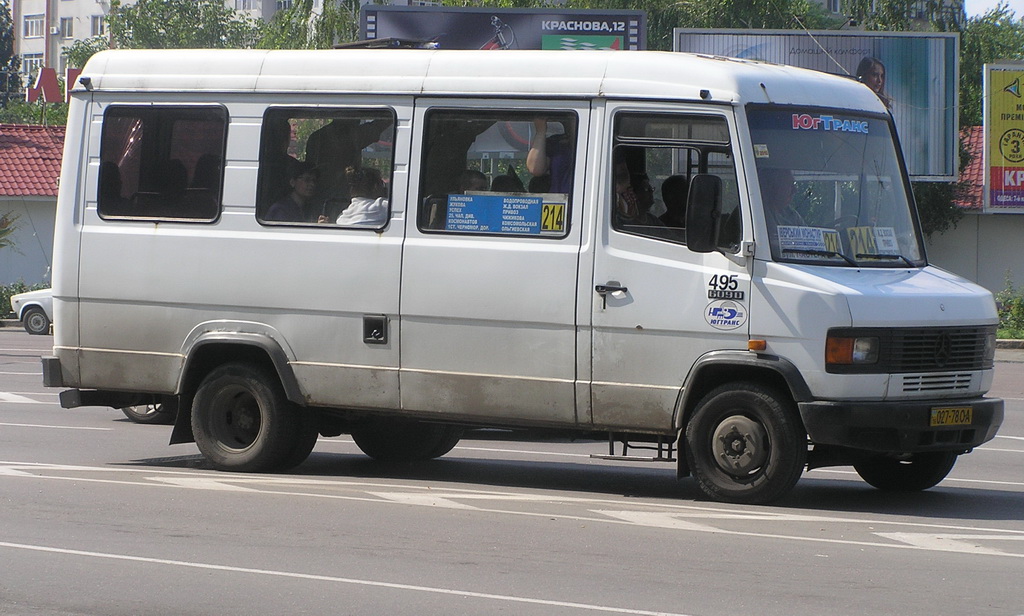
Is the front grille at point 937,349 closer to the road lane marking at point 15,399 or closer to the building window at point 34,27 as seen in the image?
the road lane marking at point 15,399

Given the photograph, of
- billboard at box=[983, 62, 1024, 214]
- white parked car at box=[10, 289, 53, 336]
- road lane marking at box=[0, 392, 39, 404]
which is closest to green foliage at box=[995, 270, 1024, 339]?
billboard at box=[983, 62, 1024, 214]

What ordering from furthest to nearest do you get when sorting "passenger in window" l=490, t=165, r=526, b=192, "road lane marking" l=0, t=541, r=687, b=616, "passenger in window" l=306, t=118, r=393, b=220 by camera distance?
"passenger in window" l=306, t=118, r=393, b=220
"passenger in window" l=490, t=165, r=526, b=192
"road lane marking" l=0, t=541, r=687, b=616

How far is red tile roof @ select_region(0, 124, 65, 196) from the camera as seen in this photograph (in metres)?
40.3

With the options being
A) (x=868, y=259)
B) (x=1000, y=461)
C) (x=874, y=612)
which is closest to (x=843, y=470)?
(x=1000, y=461)

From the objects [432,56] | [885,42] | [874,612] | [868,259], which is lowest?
[874,612]

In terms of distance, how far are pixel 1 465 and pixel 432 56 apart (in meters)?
4.46

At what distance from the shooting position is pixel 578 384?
32.7ft

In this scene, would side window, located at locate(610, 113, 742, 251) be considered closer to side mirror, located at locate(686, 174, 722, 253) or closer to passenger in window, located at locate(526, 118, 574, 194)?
side mirror, located at locate(686, 174, 722, 253)

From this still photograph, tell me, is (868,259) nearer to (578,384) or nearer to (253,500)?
(578,384)

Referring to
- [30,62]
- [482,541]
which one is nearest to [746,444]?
[482,541]

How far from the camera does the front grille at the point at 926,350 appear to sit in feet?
30.4

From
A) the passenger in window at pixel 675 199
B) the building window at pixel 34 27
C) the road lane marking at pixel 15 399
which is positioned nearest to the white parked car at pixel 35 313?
the road lane marking at pixel 15 399

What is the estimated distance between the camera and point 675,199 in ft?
32.0

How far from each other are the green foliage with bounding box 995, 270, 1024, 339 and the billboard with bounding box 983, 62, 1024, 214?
195 inches
